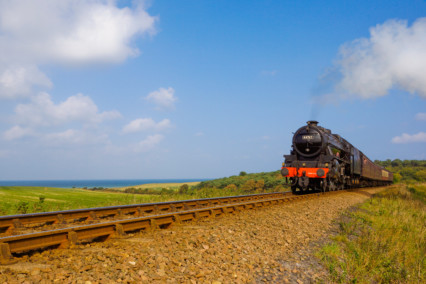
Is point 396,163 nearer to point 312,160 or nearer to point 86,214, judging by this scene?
point 312,160

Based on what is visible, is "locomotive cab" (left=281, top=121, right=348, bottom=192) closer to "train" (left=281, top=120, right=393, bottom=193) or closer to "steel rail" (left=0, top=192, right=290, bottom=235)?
"train" (left=281, top=120, right=393, bottom=193)

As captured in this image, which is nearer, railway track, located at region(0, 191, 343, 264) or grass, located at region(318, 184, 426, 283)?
railway track, located at region(0, 191, 343, 264)

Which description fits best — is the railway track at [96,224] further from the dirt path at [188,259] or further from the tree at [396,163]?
the tree at [396,163]

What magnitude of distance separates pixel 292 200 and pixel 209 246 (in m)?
9.90

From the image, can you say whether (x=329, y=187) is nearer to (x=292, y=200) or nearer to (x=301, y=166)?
(x=301, y=166)

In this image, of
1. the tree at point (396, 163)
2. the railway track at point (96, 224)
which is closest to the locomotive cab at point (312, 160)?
the railway track at point (96, 224)

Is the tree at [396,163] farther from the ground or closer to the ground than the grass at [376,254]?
farther from the ground

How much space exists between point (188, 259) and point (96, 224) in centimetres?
207

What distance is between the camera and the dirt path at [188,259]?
431cm

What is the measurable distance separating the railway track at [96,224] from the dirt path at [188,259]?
229mm

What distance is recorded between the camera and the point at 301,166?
61.4 feet

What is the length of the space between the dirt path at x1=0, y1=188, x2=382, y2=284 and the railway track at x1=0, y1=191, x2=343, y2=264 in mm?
229

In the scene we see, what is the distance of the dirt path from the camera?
4.31m

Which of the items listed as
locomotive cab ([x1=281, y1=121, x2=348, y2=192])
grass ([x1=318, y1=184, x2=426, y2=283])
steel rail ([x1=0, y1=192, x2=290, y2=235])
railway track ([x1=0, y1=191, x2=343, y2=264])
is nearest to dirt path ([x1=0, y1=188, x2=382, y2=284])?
railway track ([x1=0, y1=191, x2=343, y2=264])
